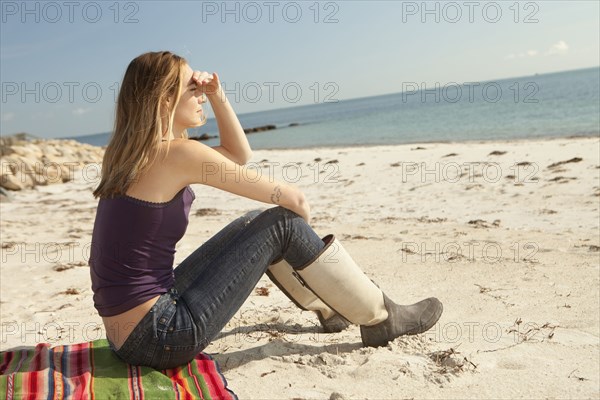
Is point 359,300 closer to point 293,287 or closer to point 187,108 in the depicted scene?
point 293,287

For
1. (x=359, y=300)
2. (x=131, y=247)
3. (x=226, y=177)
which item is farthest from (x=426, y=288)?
(x=131, y=247)

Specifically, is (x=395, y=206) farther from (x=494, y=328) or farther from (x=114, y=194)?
(x=114, y=194)

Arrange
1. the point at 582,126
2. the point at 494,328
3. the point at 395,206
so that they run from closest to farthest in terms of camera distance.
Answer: the point at 494,328 → the point at 395,206 → the point at 582,126

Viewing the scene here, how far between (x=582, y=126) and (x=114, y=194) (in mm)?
19512

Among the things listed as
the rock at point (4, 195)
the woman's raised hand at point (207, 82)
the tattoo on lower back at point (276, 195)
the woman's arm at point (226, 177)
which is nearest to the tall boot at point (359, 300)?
the woman's arm at point (226, 177)

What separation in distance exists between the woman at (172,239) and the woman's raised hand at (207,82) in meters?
0.01

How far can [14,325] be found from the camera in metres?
3.53

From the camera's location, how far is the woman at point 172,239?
2.29m

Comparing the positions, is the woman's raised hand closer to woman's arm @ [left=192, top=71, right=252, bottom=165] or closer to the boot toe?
woman's arm @ [left=192, top=71, right=252, bottom=165]

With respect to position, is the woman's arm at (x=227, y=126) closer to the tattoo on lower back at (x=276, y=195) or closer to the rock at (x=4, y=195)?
the tattoo on lower back at (x=276, y=195)

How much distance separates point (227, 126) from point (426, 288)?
1.92 meters

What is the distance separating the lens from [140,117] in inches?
92.1

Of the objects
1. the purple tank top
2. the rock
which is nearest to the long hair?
the purple tank top

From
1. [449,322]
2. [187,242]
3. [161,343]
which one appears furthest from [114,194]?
[187,242]
